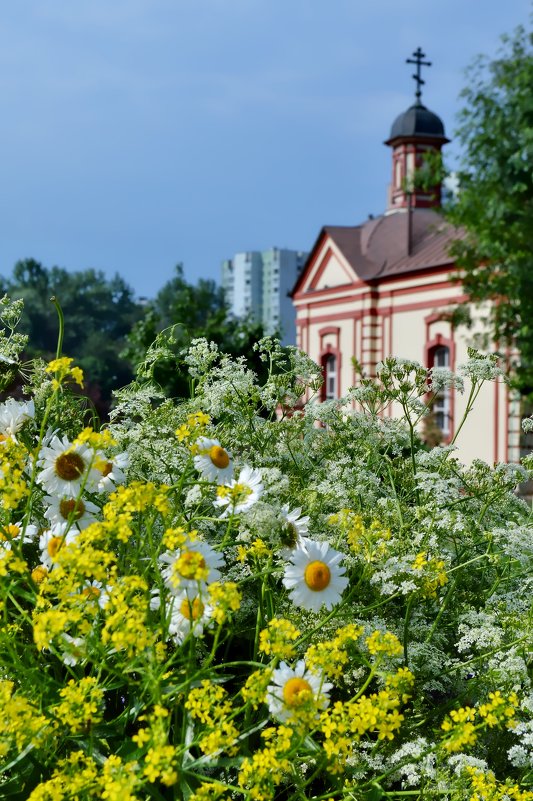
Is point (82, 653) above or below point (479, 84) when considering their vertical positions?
below

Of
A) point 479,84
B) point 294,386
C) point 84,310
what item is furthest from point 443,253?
point 84,310

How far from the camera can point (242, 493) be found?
7.42 ft

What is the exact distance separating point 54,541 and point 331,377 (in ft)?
91.1

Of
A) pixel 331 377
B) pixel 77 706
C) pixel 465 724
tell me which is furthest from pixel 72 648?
pixel 331 377

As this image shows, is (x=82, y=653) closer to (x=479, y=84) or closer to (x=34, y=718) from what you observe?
(x=34, y=718)

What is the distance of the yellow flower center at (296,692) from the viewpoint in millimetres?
1891

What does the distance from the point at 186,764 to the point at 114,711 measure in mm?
661

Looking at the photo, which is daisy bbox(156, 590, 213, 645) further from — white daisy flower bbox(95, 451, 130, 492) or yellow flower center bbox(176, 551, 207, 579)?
white daisy flower bbox(95, 451, 130, 492)

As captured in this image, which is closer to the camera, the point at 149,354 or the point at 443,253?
the point at 149,354

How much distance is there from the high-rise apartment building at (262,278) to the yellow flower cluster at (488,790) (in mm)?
121626

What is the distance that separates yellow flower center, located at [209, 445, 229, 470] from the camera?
270 centimetres

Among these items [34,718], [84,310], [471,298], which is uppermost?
[84,310]

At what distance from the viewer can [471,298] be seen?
2048 centimetres

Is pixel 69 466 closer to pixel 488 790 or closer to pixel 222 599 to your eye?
pixel 222 599
